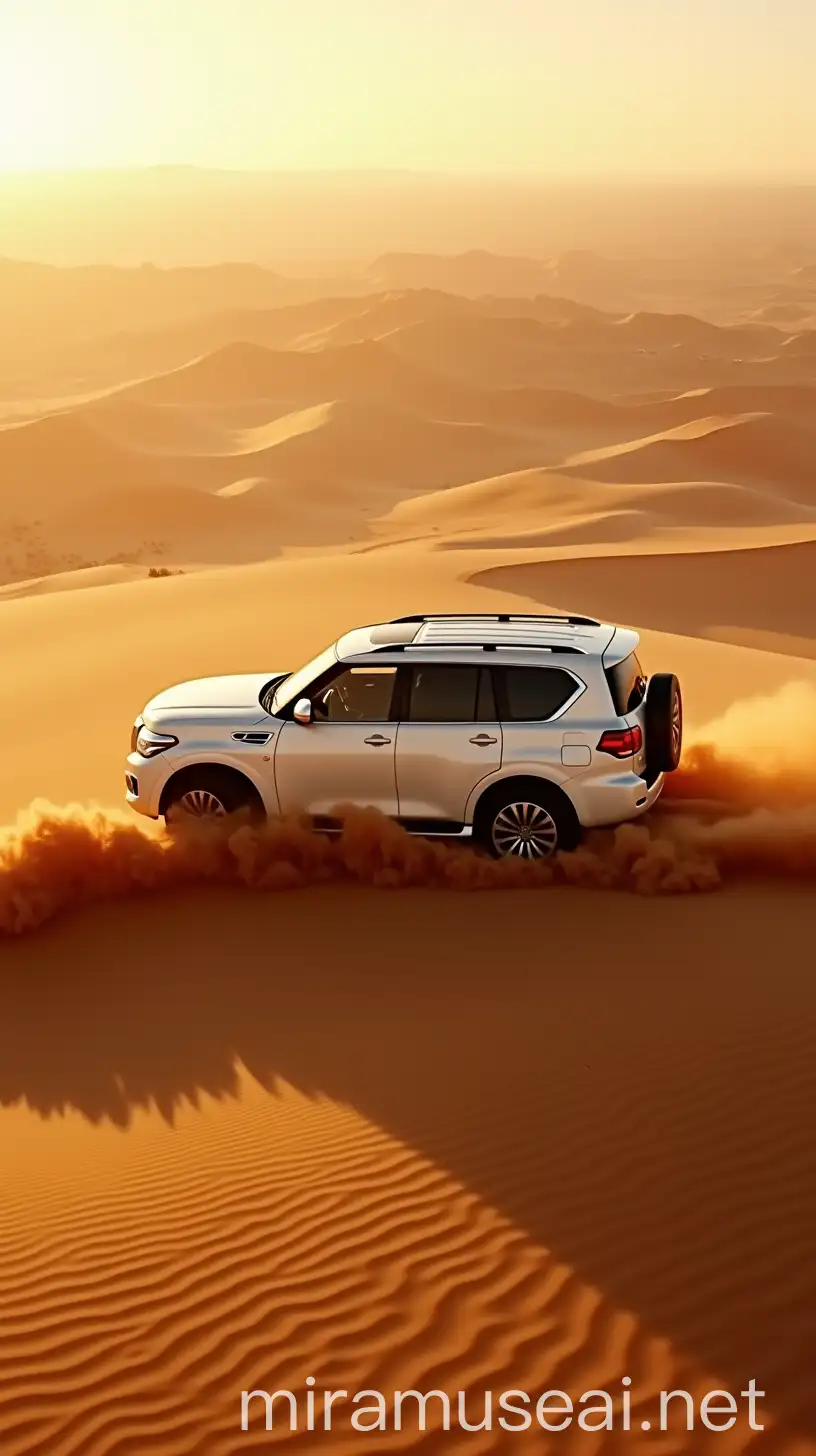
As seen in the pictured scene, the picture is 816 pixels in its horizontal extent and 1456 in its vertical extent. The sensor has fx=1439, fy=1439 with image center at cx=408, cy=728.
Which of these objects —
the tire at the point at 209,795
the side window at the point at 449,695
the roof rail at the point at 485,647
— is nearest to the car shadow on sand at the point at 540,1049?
the tire at the point at 209,795

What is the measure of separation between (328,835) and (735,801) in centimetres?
308

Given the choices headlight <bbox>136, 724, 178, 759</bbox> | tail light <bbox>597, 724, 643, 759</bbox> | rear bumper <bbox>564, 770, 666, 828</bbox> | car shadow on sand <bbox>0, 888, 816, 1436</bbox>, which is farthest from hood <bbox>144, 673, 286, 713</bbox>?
tail light <bbox>597, 724, 643, 759</bbox>

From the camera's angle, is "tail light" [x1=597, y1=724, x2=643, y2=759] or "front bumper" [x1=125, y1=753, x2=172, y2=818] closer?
"tail light" [x1=597, y1=724, x2=643, y2=759]

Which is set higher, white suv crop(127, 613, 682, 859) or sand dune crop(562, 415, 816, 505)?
sand dune crop(562, 415, 816, 505)

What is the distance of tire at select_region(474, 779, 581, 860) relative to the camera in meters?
9.55

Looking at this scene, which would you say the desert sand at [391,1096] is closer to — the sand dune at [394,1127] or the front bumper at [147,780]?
the sand dune at [394,1127]

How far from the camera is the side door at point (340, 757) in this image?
9.67 m

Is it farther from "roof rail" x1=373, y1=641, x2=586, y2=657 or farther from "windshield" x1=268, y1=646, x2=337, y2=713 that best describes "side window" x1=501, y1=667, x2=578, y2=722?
"windshield" x1=268, y1=646, x2=337, y2=713

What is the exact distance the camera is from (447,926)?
904cm

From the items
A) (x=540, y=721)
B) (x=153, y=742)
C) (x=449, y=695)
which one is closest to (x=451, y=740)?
(x=449, y=695)

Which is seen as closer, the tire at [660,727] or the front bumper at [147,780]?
the tire at [660,727]

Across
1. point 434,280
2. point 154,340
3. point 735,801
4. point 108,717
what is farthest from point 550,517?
point 434,280

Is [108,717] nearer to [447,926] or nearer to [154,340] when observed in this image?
[447,926]

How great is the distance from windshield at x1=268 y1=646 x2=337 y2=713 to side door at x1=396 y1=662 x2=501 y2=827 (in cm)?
65
